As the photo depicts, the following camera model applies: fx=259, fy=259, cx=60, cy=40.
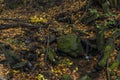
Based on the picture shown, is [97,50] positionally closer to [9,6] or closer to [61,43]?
[61,43]

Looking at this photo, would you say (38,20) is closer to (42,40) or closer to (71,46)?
(42,40)

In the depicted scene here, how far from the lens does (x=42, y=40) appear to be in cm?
866

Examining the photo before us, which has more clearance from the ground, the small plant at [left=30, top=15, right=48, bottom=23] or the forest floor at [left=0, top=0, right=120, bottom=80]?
the small plant at [left=30, top=15, right=48, bottom=23]

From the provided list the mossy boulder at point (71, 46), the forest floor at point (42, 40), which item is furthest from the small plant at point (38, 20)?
the mossy boulder at point (71, 46)

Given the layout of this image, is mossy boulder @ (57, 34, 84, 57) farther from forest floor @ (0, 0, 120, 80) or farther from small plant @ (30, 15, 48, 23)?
small plant @ (30, 15, 48, 23)

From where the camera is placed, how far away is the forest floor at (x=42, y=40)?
7.33 meters

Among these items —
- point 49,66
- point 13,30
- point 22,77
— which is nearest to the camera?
point 22,77

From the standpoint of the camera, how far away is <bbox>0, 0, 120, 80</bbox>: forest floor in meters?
7.33

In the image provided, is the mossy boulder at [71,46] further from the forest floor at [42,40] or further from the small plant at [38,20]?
the small plant at [38,20]

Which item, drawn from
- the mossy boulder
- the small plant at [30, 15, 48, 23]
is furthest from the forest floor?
the mossy boulder

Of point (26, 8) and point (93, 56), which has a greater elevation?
point (26, 8)

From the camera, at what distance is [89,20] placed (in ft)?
30.8

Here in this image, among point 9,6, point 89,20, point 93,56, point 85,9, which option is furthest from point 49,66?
point 9,6

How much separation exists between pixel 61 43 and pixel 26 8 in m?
4.26
